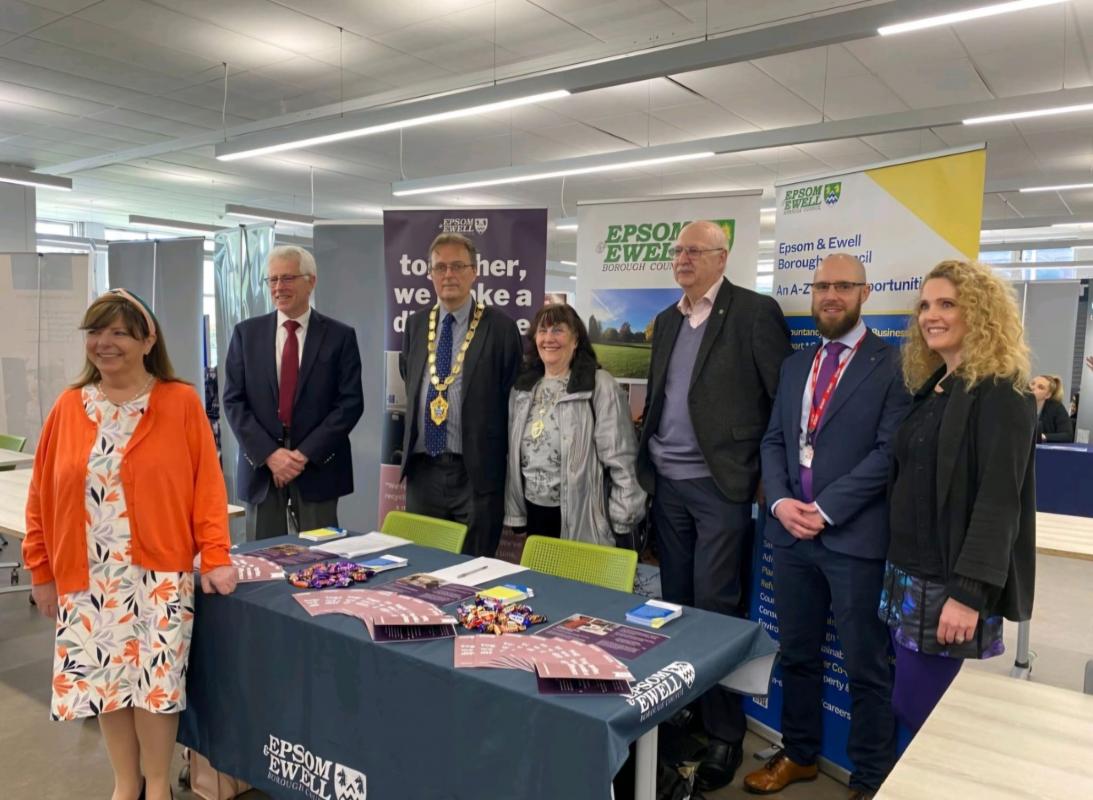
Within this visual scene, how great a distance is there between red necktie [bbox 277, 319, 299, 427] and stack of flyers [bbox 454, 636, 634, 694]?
5.65 ft

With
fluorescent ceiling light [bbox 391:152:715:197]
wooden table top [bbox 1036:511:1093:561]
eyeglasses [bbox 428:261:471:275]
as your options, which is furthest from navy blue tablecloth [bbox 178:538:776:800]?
fluorescent ceiling light [bbox 391:152:715:197]

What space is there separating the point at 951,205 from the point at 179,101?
7.13 metres

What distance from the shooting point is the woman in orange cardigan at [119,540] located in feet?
6.59

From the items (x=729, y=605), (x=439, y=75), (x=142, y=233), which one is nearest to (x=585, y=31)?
(x=439, y=75)

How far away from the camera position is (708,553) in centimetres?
261

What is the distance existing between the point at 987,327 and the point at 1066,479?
5397 mm

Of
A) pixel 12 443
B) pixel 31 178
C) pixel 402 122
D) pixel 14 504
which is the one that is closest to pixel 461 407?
pixel 14 504

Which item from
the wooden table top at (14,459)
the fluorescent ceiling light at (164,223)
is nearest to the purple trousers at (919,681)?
the wooden table top at (14,459)

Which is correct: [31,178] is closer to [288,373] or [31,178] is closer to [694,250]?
[288,373]

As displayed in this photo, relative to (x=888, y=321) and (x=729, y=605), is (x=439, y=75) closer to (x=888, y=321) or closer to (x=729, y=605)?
(x=888, y=321)

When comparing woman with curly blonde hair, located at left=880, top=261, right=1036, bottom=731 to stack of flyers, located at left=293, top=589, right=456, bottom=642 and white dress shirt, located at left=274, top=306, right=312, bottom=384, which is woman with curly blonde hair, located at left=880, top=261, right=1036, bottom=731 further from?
white dress shirt, located at left=274, top=306, right=312, bottom=384

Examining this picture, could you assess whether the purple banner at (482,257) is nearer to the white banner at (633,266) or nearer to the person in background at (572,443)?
the white banner at (633,266)

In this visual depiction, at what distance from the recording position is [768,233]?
12.9m

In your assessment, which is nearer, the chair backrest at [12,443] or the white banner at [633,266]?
the white banner at [633,266]
